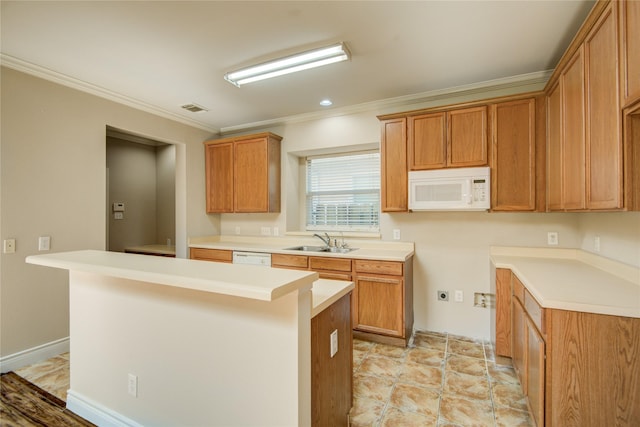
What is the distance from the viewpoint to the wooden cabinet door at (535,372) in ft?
4.91

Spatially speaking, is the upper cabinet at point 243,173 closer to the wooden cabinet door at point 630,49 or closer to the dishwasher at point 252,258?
the dishwasher at point 252,258

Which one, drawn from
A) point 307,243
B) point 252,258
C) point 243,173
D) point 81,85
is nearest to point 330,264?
point 307,243

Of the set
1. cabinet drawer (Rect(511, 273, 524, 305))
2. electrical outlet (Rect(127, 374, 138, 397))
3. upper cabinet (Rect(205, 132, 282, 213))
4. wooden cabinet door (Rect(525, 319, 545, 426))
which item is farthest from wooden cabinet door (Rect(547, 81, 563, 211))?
electrical outlet (Rect(127, 374, 138, 397))

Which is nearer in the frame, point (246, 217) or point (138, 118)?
point (138, 118)

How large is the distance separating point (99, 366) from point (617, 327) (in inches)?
112

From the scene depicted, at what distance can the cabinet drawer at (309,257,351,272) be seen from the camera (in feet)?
10.3

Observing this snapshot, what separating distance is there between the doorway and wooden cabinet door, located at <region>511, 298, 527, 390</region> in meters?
4.62

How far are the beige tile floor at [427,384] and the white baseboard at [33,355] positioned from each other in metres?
0.06

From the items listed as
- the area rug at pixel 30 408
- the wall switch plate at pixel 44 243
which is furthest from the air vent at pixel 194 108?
the area rug at pixel 30 408

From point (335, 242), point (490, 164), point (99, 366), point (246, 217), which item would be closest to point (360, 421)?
point (99, 366)

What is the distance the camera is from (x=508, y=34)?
84.6 inches

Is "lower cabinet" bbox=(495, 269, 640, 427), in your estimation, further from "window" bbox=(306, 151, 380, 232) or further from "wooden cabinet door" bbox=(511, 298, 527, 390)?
"window" bbox=(306, 151, 380, 232)

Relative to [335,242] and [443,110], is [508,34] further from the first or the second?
[335,242]

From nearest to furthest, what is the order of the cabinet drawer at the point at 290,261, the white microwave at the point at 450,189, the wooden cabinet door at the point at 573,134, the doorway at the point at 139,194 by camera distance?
the wooden cabinet door at the point at 573,134 < the white microwave at the point at 450,189 < the cabinet drawer at the point at 290,261 < the doorway at the point at 139,194
